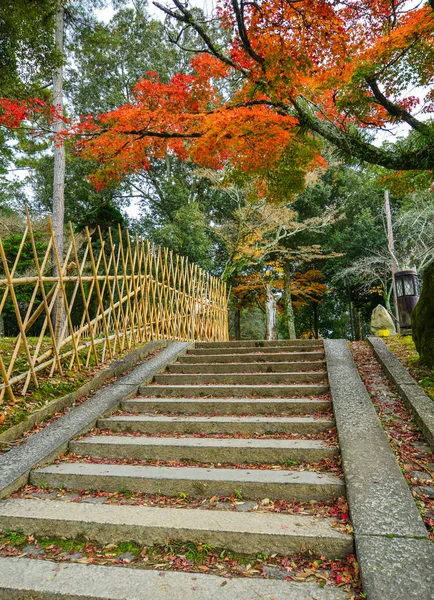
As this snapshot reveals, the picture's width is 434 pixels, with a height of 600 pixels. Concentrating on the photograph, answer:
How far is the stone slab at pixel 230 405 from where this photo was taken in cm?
361

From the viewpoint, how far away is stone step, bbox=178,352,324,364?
17.1ft

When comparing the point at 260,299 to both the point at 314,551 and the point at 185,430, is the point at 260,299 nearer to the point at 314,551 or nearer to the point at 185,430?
the point at 185,430

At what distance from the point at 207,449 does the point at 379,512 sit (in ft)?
4.17

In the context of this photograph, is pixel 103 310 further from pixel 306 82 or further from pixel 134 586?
pixel 306 82

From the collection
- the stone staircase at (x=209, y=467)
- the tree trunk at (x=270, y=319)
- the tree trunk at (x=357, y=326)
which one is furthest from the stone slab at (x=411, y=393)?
the tree trunk at (x=357, y=326)

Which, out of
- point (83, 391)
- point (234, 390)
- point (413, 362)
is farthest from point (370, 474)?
point (83, 391)

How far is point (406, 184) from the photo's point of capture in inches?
233

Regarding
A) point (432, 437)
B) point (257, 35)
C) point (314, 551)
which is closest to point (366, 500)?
point (314, 551)

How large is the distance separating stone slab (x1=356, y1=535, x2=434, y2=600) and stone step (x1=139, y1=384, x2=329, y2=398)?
2.11 metres

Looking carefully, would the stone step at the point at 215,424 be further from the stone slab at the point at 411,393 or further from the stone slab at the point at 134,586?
the stone slab at the point at 134,586

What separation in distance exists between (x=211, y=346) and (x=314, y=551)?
4.58m

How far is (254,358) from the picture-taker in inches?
211

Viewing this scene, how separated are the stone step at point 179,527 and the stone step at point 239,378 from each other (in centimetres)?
226

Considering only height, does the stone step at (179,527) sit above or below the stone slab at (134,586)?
above
